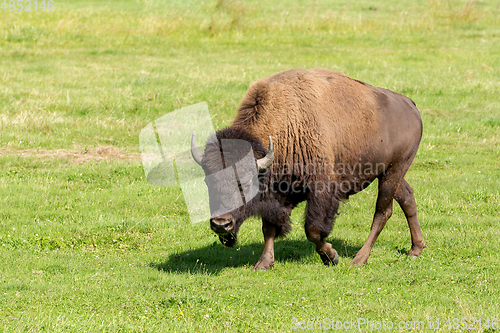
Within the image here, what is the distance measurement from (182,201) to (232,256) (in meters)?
2.24

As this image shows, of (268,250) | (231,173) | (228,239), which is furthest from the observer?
(268,250)

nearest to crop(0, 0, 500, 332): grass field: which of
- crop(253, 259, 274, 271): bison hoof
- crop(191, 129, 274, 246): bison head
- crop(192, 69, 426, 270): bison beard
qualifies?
crop(253, 259, 274, 271): bison hoof

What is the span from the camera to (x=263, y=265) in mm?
7469

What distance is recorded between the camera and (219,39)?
23.5 metres

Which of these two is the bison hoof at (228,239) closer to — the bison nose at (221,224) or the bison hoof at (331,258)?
the bison nose at (221,224)

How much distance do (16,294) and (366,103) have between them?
203 inches

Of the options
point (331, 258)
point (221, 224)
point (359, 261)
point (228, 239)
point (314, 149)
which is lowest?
point (359, 261)

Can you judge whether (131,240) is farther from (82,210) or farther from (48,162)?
(48,162)

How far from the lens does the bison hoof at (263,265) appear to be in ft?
24.4

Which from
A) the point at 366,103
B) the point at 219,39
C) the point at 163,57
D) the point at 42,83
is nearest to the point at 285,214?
the point at 366,103

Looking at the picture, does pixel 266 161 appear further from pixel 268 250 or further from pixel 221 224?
pixel 268 250

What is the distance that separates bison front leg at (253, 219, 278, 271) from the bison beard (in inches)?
0.6

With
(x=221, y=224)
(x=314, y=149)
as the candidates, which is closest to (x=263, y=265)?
(x=221, y=224)

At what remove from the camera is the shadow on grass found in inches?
290
